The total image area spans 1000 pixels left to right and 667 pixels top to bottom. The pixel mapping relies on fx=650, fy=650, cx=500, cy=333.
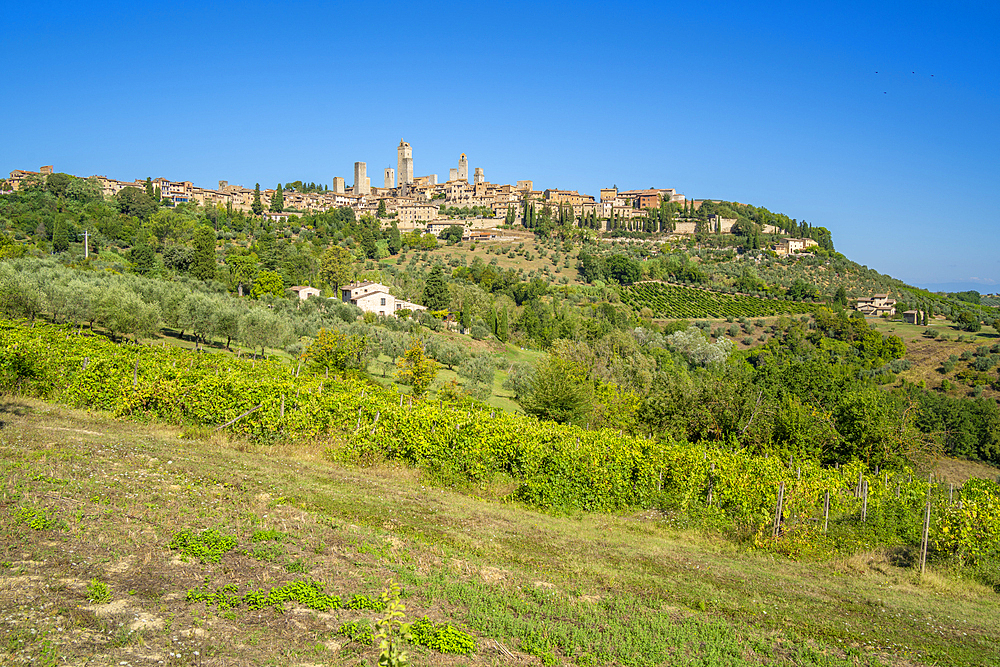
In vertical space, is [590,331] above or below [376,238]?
below

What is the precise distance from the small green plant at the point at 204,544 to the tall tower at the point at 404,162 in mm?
169448

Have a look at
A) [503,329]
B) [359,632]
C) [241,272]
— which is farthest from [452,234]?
[359,632]

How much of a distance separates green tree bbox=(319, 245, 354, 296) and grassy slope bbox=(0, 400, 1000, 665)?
54997mm

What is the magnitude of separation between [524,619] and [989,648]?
4.99 m

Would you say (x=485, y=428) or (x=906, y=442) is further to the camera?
(x=906, y=442)

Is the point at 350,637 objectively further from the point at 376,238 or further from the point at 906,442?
the point at 376,238

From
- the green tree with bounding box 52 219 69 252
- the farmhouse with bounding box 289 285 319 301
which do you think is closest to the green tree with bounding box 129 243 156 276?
the green tree with bounding box 52 219 69 252

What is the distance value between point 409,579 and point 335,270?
61.3 metres

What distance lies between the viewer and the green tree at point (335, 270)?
65062 millimetres

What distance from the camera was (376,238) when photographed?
10194 cm

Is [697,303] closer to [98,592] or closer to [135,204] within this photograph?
[135,204]

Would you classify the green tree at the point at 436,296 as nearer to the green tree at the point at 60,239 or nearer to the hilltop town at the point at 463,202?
the green tree at the point at 60,239

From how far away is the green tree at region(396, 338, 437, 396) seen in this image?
2817 centimetres

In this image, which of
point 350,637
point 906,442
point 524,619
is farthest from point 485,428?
point 906,442
